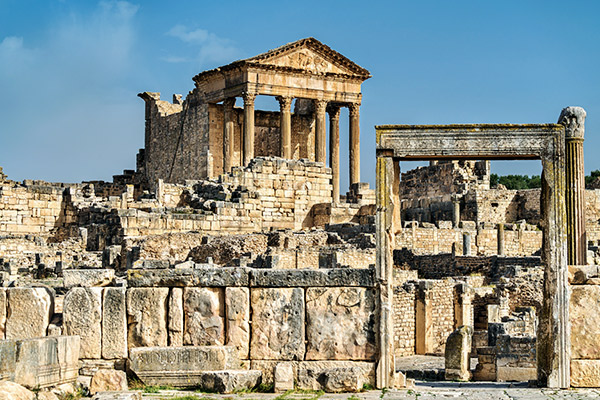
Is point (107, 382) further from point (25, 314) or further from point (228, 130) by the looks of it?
point (228, 130)

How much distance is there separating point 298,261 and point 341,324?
11596 mm

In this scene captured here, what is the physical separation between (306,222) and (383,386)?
70.7 feet

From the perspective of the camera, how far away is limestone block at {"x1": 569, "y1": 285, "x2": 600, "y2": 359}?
11.4 m

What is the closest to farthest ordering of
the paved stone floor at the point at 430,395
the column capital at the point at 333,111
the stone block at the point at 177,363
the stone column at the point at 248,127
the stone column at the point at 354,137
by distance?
the paved stone floor at the point at 430,395 < the stone block at the point at 177,363 < the stone column at the point at 248,127 < the stone column at the point at 354,137 < the column capital at the point at 333,111

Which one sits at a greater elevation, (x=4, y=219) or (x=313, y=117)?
(x=313, y=117)

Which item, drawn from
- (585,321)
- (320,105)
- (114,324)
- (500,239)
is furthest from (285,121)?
(585,321)

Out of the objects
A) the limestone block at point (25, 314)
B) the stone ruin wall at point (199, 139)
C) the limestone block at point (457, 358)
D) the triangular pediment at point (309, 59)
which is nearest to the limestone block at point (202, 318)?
the limestone block at point (25, 314)

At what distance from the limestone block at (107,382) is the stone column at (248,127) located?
31053 millimetres

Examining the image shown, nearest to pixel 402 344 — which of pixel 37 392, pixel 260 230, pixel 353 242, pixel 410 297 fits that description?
pixel 410 297

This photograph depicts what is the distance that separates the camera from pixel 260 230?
2888cm

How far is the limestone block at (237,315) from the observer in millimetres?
11430

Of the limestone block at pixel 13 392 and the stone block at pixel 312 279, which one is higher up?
the stone block at pixel 312 279

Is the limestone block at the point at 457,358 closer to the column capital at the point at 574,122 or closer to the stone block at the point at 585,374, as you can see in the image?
the stone block at the point at 585,374

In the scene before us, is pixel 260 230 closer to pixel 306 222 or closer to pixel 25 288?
pixel 306 222
